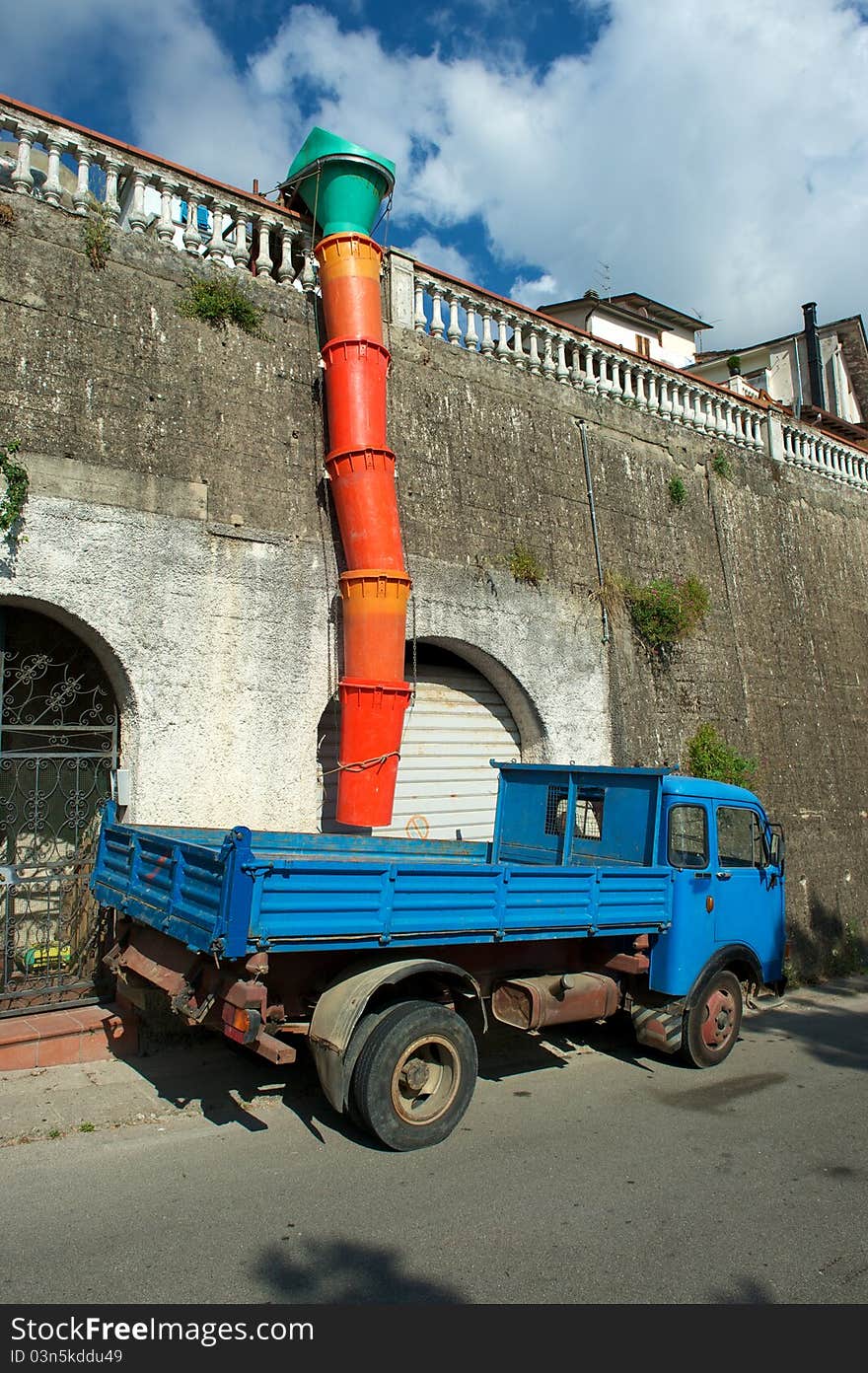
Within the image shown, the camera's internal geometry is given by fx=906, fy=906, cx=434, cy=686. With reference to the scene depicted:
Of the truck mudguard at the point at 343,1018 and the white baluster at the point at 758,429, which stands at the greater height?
the white baluster at the point at 758,429

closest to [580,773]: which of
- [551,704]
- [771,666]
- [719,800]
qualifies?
[719,800]

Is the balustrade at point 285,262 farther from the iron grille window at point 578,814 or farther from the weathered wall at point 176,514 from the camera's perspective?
the iron grille window at point 578,814

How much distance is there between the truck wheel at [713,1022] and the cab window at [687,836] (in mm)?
907

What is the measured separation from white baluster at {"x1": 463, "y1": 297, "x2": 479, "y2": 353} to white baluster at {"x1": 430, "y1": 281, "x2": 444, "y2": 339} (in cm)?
33

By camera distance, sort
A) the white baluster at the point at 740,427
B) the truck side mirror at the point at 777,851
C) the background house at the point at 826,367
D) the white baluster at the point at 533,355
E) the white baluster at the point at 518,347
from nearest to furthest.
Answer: the truck side mirror at the point at 777,851 < the white baluster at the point at 518,347 < the white baluster at the point at 533,355 < the white baluster at the point at 740,427 < the background house at the point at 826,367

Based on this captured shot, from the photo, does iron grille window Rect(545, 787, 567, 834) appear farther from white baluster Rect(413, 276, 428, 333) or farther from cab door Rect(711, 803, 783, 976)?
white baluster Rect(413, 276, 428, 333)

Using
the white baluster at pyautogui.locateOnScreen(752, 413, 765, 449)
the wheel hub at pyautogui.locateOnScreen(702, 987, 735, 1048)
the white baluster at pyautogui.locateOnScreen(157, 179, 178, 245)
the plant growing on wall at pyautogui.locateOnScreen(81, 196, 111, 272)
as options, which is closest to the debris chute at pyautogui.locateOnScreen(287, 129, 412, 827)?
the white baluster at pyautogui.locateOnScreen(157, 179, 178, 245)

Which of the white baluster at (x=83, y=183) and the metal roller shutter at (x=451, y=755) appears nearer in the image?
the white baluster at (x=83, y=183)

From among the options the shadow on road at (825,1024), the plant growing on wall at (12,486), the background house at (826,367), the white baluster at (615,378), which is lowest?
the shadow on road at (825,1024)

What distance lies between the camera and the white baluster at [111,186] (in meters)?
7.18

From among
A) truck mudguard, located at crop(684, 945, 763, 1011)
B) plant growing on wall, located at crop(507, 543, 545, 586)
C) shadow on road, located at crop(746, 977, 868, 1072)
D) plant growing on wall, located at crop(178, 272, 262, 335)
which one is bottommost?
shadow on road, located at crop(746, 977, 868, 1072)

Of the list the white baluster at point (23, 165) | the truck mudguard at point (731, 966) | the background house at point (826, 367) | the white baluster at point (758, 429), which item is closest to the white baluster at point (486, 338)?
the white baluster at point (23, 165)

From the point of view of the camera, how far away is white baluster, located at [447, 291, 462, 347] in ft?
31.1

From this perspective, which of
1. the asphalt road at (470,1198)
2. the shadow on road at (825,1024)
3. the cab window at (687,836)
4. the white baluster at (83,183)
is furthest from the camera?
the shadow on road at (825,1024)
